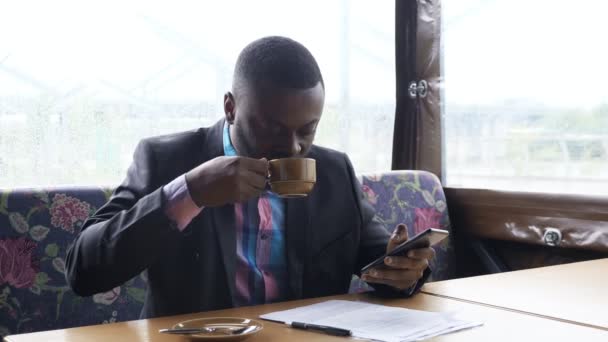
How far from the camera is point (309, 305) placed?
1.67 metres

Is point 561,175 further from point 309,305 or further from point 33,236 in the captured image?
point 33,236

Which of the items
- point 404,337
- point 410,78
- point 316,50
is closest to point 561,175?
point 410,78

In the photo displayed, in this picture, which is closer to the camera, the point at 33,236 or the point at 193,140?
the point at 193,140

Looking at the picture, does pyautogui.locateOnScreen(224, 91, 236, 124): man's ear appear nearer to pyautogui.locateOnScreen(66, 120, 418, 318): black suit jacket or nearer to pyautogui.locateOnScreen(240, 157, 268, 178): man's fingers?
pyautogui.locateOnScreen(66, 120, 418, 318): black suit jacket

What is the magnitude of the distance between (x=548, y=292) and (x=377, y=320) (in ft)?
1.77

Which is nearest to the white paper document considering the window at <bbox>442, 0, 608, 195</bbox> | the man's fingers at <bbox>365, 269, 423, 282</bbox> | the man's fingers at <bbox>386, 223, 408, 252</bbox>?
the man's fingers at <bbox>365, 269, 423, 282</bbox>

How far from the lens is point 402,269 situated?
179 centimetres

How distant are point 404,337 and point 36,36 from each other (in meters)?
1.91

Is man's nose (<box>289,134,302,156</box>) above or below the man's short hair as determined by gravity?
below

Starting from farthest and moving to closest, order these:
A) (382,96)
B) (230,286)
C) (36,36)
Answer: (382,96) < (36,36) < (230,286)

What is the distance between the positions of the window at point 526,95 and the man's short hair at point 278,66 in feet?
4.37

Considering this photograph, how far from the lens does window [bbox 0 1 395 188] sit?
2662mm

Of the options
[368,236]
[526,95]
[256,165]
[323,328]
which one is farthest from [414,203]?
[323,328]

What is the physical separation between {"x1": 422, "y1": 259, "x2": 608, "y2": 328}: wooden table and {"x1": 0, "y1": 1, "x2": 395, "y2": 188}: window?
1.43 m
